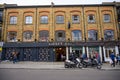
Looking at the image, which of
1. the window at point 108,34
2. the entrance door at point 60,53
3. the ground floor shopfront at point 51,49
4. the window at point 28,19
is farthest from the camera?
the window at point 28,19

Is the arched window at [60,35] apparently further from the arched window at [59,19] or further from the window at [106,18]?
the window at [106,18]

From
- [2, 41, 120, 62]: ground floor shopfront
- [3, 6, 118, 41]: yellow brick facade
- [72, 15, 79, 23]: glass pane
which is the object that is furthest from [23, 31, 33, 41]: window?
[72, 15, 79, 23]: glass pane

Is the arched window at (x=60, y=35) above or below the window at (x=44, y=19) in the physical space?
below

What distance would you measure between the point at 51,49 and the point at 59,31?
104 inches

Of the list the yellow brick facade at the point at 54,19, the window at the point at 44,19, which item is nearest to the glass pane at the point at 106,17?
the yellow brick facade at the point at 54,19

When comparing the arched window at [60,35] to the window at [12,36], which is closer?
the arched window at [60,35]

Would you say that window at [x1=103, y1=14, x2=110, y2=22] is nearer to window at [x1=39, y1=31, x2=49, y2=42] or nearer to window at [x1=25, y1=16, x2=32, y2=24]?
window at [x1=39, y1=31, x2=49, y2=42]

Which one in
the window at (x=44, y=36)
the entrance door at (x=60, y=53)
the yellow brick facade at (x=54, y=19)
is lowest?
the entrance door at (x=60, y=53)

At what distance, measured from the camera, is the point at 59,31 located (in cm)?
2066

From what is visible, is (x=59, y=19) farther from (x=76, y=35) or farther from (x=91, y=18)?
(x=91, y=18)

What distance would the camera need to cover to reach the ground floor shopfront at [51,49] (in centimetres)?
1994

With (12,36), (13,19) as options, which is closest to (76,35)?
(12,36)

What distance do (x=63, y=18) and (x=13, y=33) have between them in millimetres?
7047

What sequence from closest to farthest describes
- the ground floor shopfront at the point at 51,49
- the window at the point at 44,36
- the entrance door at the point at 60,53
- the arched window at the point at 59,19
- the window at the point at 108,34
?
the ground floor shopfront at the point at 51,49, the entrance door at the point at 60,53, the window at the point at 44,36, the window at the point at 108,34, the arched window at the point at 59,19
